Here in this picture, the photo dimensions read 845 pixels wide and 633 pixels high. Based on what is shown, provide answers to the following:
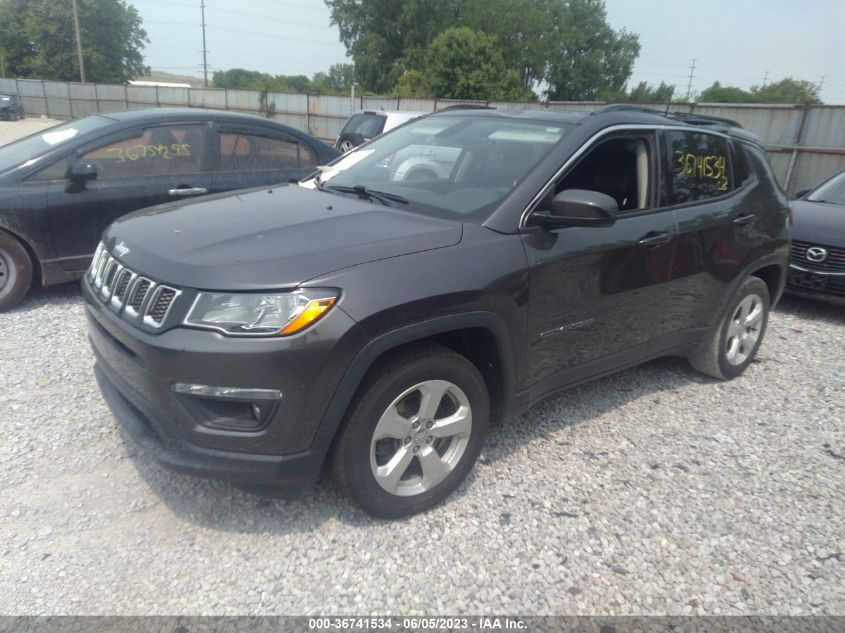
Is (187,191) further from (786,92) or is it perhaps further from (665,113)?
(786,92)

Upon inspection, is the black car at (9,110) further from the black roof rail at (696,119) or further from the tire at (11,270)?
the black roof rail at (696,119)

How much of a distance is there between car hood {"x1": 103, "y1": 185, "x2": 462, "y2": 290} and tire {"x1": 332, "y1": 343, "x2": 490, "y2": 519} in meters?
0.49

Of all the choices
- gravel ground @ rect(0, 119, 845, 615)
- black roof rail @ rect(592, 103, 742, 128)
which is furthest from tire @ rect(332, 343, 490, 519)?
black roof rail @ rect(592, 103, 742, 128)

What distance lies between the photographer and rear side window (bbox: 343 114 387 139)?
12.5 meters

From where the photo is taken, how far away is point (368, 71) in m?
52.0

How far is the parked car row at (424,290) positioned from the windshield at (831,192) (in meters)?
3.03

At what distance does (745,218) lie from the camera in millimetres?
4344

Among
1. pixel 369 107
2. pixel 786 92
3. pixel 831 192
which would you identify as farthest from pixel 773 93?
pixel 831 192

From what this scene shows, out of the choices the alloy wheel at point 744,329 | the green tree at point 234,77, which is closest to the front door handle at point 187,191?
the alloy wheel at point 744,329

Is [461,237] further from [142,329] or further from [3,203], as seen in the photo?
[3,203]

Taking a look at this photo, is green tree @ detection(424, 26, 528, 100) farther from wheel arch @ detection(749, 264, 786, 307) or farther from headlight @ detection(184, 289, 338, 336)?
headlight @ detection(184, 289, 338, 336)

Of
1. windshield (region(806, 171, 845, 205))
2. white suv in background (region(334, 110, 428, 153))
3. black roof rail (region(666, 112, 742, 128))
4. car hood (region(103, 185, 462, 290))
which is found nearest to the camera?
car hood (region(103, 185, 462, 290))

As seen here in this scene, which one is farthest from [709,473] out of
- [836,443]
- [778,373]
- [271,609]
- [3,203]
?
[3,203]

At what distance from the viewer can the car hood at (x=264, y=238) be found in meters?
2.49
